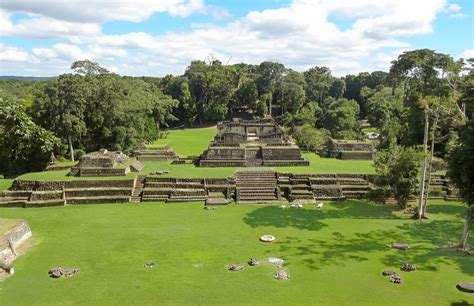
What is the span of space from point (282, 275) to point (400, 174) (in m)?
11.0

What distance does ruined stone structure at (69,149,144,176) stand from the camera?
2656 centimetres

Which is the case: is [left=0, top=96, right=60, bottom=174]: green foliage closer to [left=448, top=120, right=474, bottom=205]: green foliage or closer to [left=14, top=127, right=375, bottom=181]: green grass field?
[left=14, top=127, right=375, bottom=181]: green grass field

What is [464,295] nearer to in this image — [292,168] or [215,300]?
[215,300]

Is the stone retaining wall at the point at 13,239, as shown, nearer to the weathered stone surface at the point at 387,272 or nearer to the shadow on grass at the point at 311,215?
the shadow on grass at the point at 311,215

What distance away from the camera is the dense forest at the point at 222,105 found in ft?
62.8

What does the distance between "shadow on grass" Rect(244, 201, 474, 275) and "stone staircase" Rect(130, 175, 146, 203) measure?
7.40 metres

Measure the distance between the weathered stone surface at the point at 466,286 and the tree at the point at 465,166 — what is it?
3510mm

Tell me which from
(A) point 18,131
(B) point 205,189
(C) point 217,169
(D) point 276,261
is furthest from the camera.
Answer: (C) point 217,169

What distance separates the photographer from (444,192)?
24406mm

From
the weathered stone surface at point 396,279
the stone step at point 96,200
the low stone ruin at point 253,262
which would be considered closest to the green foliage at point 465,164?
the weathered stone surface at point 396,279

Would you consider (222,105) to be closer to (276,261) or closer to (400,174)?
(400,174)

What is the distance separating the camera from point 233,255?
1527 centimetres

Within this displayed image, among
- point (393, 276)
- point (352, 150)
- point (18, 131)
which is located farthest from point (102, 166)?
point (393, 276)

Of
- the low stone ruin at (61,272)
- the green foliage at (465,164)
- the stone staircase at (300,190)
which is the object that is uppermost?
the green foliage at (465,164)
